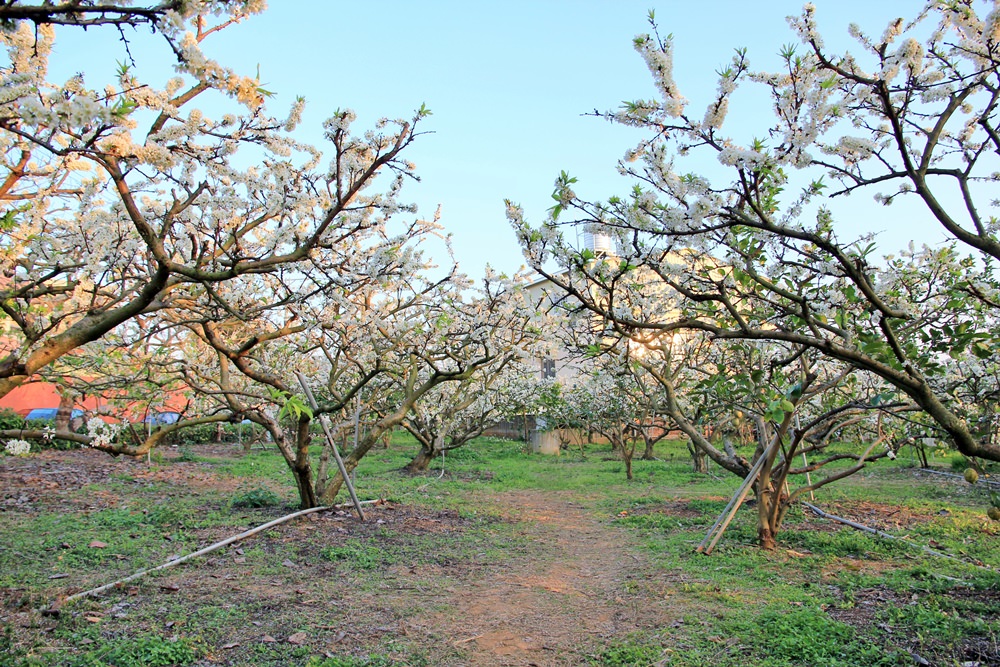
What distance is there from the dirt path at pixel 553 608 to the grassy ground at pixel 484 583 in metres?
0.02

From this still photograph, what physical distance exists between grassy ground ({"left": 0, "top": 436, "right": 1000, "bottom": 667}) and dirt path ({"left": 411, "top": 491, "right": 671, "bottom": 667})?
21 millimetres

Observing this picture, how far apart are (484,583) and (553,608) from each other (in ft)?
2.66

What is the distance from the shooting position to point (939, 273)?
5.77 m

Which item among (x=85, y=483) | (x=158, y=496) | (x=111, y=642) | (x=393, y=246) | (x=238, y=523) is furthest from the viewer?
(x=85, y=483)

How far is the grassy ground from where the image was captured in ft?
11.6

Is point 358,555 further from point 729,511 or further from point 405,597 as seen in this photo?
point 729,511

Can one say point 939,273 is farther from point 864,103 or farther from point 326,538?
point 326,538

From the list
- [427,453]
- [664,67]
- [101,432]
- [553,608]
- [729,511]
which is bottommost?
[553,608]

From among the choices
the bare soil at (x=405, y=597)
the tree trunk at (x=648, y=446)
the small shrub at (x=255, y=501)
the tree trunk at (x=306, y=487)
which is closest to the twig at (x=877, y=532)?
the bare soil at (x=405, y=597)

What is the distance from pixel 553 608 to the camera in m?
4.57

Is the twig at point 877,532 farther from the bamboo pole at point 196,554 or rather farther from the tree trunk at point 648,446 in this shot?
the tree trunk at point 648,446

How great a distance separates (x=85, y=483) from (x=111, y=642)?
7080 mm

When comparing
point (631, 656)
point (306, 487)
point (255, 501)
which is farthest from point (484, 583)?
point (255, 501)

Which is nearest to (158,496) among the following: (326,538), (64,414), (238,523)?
(238,523)
